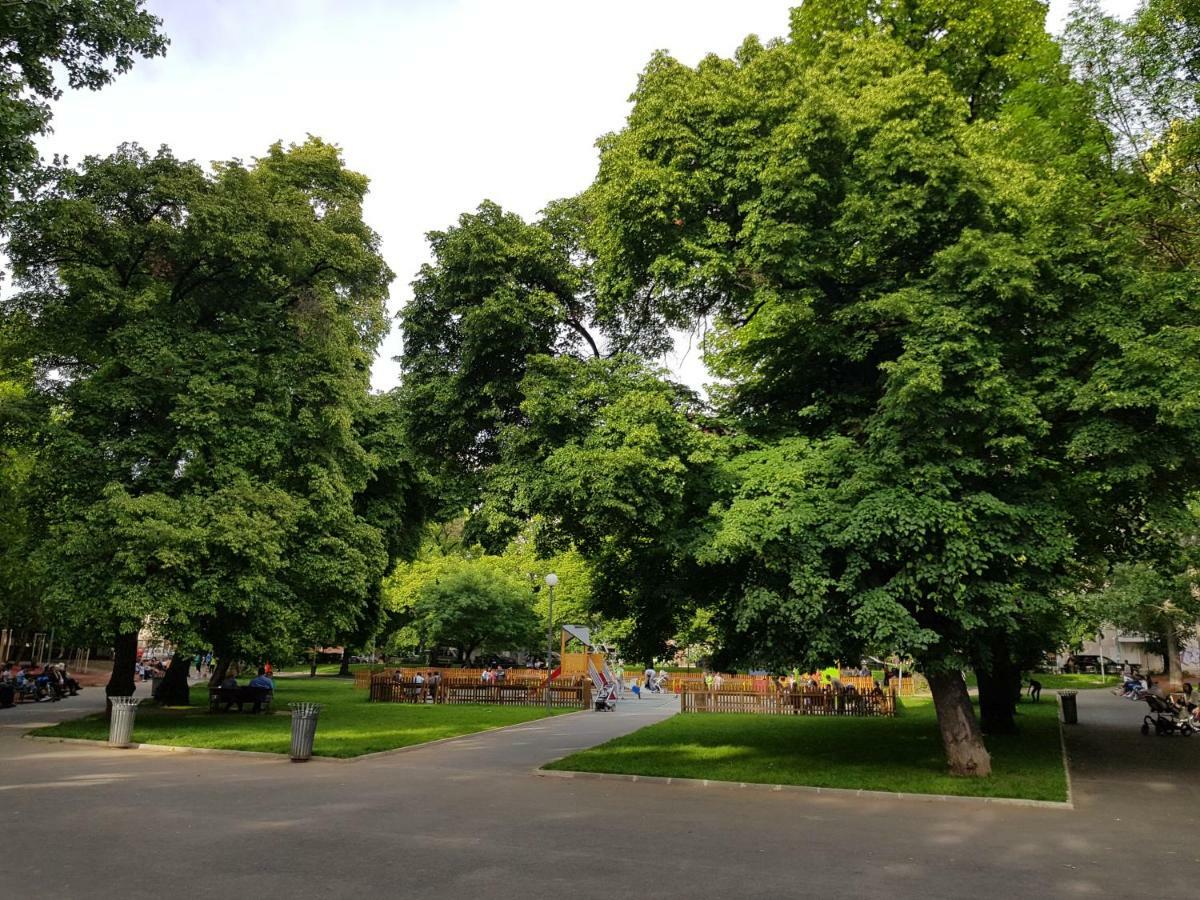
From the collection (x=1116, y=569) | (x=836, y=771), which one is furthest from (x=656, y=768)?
(x=1116, y=569)

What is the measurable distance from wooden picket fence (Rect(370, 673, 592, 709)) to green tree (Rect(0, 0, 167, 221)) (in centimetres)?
2029

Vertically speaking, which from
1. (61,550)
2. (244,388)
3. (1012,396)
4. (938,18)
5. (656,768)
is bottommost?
(656,768)

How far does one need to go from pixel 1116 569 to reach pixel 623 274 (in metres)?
37.0

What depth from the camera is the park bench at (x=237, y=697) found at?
75.9 ft

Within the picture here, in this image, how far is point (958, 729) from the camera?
536 inches

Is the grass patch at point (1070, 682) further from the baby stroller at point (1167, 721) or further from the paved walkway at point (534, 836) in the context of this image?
the paved walkway at point (534, 836)

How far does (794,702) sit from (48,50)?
26.3m

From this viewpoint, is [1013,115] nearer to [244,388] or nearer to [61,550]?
[244,388]

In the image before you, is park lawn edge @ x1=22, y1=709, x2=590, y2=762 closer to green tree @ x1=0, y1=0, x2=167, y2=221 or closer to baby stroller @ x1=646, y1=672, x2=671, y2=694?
green tree @ x1=0, y1=0, x2=167, y2=221

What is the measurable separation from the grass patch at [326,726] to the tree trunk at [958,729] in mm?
10342

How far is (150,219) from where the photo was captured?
20250mm

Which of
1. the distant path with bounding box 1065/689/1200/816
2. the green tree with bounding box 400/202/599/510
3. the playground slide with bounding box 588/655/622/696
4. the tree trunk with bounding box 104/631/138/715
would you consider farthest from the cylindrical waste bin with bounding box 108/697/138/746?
the playground slide with bounding box 588/655/622/696

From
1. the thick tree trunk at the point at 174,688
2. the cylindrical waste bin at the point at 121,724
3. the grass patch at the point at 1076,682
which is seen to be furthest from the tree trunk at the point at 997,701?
the grass patch at the point at 1076,682

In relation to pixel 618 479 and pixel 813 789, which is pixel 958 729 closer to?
pixel 813 789
